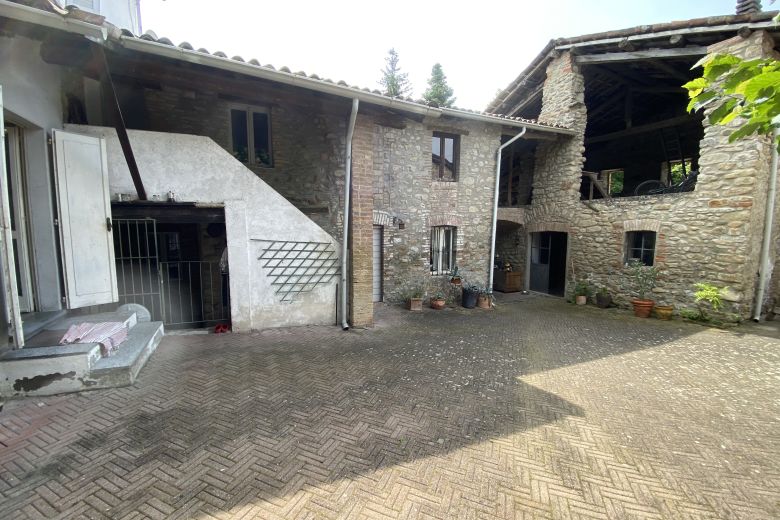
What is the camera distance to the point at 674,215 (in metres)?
7.81

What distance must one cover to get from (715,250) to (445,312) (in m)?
6.02

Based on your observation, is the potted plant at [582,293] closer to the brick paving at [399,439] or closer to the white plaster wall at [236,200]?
the brick paving at [399,439]

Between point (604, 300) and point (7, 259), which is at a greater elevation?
point (7, 259)

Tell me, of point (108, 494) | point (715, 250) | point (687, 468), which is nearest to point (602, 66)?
point (715, 250)

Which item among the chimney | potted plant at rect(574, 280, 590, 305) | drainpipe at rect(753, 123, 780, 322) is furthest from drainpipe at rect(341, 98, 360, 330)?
drainpipe at rect(753, 123, 780, 322)

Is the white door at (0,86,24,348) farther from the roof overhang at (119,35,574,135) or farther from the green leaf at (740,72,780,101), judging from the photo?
the green leaf at (740,72,780,101)

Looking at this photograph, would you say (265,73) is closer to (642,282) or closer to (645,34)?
(645,34)

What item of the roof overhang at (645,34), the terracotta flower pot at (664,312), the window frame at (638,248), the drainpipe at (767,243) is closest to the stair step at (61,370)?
the terracotta flower pot at (664,312)

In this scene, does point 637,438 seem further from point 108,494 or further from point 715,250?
point 715,250

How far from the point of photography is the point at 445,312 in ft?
27.0

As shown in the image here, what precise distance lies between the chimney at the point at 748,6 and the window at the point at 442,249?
7715 mm

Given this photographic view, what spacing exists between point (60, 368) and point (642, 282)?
35.6 ft

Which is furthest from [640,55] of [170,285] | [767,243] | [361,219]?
[170,285]

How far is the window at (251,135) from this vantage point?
792 centimetres
